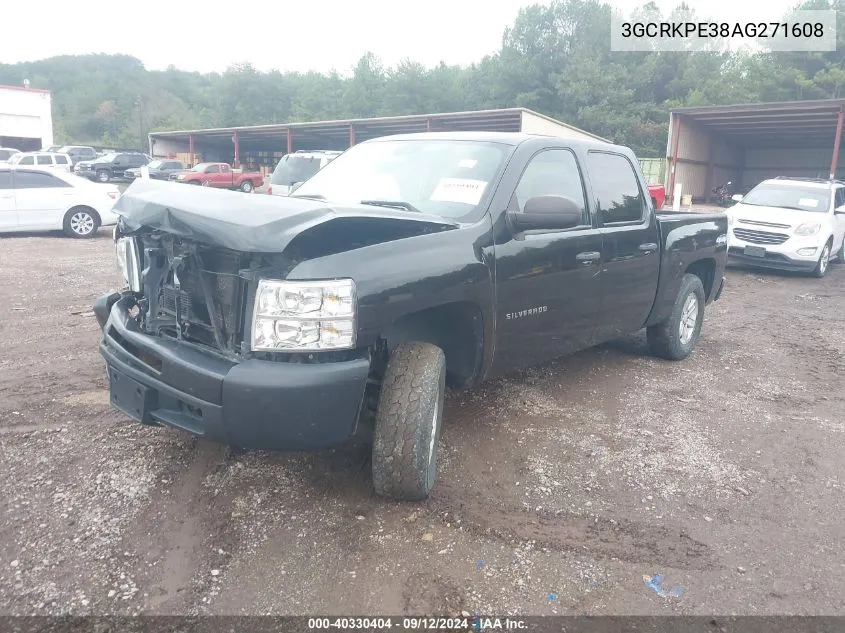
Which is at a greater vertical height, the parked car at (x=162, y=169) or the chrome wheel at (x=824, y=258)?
the parked car at (x=162, y=169)

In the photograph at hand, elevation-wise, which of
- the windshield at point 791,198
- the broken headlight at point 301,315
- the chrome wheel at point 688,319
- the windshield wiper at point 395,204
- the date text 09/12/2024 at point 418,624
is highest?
the windshield wiper at point 395,204

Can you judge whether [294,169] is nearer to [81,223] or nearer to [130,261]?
[81,223]

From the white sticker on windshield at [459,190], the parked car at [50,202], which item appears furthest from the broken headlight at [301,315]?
the parked car at [50,202]

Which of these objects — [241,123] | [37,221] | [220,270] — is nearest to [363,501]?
[220,270]

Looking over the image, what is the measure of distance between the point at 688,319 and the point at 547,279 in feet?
8.81

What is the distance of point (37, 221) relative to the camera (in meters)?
13.1

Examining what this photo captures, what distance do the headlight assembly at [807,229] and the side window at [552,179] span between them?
29.1 ft

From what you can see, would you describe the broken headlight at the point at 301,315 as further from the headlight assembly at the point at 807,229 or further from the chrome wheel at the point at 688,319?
the headlight assembly at the point at 807,229

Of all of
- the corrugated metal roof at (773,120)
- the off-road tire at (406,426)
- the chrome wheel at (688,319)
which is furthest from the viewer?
the corrugated metal roof at (773,120)

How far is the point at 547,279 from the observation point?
3.95 m

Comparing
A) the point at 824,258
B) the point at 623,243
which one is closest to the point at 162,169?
the point at 824,258

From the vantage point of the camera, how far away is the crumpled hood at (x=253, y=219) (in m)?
2.68

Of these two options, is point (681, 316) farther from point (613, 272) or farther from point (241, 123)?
point (241, 123)

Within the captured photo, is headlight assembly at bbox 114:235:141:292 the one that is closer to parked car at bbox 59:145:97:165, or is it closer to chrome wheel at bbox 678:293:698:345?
chrome wheel at bbox 678:293:698:345
